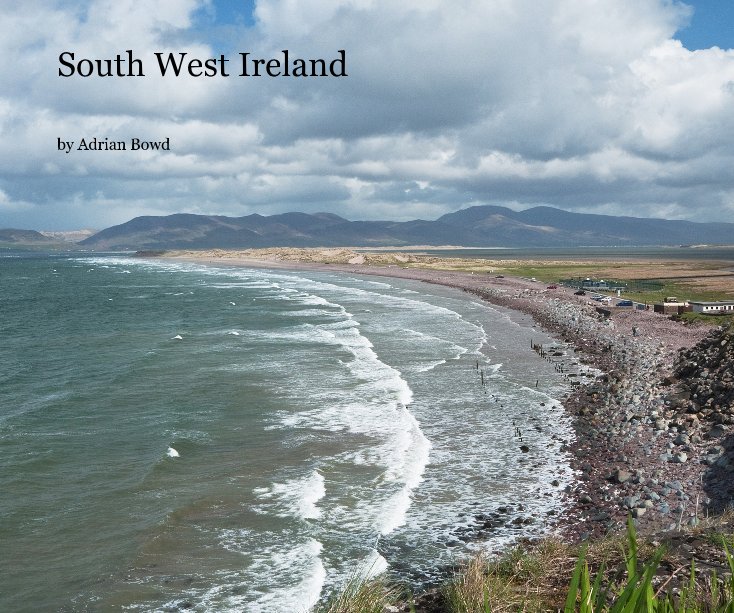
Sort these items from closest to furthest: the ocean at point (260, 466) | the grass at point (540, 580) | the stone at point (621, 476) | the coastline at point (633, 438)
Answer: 1. the grass at point (540, 580)
2. the ocean at point (260, 466)
3. the coastline at point (633, 438)
4. the stone at point (621, 476)

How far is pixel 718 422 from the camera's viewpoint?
20734 mm

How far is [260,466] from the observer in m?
18.2

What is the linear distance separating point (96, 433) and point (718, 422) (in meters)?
20.7

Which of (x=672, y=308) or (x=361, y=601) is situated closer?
(x=361, y=601)

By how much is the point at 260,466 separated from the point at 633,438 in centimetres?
1174

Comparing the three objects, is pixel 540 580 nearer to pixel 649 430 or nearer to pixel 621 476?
pixel 621 476

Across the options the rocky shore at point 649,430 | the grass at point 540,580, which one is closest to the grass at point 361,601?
the grass at point 540,580

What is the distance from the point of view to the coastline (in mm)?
14523

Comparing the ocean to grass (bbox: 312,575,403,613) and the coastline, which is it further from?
grass (bbox: 312,575,403,613)

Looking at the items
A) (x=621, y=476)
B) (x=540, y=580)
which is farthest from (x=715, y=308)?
(x=540, y=580)

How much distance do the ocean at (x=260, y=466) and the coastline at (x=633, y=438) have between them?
0.85 metres

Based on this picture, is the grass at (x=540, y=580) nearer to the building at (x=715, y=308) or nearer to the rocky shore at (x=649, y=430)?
the rocky shore at (x=649, y=430)

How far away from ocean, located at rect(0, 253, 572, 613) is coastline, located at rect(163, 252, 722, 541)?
85 cm

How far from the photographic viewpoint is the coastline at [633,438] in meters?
14.5
